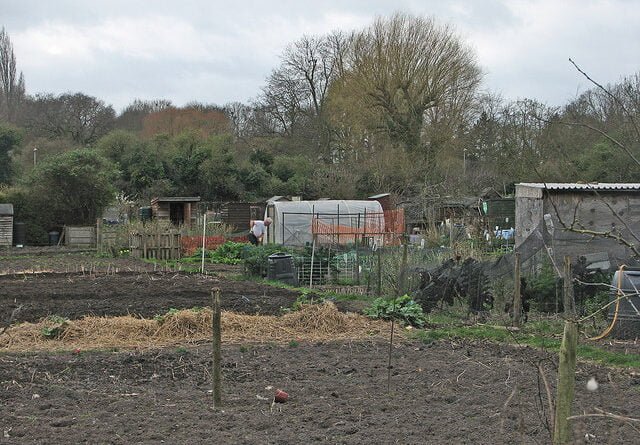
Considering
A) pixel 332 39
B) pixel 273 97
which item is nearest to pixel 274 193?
pixel 273 97

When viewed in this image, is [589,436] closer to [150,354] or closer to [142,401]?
[142,401]

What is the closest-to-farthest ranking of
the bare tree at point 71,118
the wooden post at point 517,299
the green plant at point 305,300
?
the wooden post at point 517,299, the green plant at point 305,300, the bare tree at point 71,118

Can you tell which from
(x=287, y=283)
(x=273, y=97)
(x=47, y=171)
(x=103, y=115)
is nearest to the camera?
(x=287, y=283)

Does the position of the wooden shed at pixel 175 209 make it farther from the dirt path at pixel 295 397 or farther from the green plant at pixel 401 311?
the dirt path at pixel 295 397

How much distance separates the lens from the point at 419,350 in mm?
9570

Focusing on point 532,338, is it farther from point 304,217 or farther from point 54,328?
point 304,217

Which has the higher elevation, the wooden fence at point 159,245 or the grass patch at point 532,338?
the wooden fence at point 159,245

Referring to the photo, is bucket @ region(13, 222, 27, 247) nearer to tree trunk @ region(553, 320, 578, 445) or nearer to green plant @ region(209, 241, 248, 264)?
green plant @ region(209, 241, 248, 264)

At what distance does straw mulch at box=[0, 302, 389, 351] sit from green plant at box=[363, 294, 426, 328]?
0.37 meters

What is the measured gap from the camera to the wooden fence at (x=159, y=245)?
26766 millimetres

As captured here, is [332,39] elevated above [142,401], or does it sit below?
above

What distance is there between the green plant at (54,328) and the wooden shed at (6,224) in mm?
23473

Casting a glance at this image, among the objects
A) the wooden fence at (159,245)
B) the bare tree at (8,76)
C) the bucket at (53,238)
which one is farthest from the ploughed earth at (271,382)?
the bare tree at (8,76)

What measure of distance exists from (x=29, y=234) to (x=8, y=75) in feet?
113
